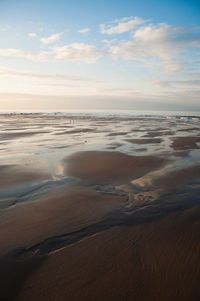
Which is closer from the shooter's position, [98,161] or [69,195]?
[69,195]

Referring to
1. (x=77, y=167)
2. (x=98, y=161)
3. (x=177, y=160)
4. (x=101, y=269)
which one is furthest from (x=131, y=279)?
(x=177, y=160)

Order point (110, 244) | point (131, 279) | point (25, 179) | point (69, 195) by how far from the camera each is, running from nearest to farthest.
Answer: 1. point (131, 279)
2. point (110, 244)
3. point (69, 195)
4. point (25, 179)

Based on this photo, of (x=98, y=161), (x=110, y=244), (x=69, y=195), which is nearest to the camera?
(x=110, y=244)

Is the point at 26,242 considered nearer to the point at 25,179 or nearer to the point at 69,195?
the point at 69,195

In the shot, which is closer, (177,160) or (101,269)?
(101,269)

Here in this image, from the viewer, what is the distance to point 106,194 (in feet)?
16.2

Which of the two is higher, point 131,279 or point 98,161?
point 98,161

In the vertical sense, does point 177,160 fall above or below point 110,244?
above

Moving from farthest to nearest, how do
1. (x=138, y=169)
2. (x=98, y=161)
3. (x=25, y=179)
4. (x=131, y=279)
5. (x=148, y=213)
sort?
(x=98, y=161)
(x=138, y=169)
(x=25, y=179)
(x=148, y=213)
(x=131, y=279)

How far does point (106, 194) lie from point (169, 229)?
74.0 inches

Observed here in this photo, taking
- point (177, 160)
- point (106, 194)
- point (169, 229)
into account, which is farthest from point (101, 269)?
point (177, 160)

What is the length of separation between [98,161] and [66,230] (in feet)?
16.0

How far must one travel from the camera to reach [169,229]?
3.51m

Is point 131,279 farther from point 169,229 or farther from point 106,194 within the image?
point 106,194
